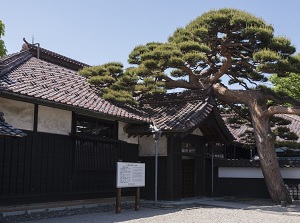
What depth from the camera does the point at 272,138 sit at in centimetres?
1638

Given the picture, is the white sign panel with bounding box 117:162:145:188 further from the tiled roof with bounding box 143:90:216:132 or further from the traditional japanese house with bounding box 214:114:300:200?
the traditional japanese house with bounding box 214:114:300:200

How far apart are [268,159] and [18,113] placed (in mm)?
10301

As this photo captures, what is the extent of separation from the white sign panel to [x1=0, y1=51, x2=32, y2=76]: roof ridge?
484 centimetres

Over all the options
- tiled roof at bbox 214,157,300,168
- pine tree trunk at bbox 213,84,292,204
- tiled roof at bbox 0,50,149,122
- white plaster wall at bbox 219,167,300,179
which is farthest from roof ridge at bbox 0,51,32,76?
white plaster wall at bbox 219,167,300,179

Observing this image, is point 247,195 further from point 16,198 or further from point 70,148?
point 16,198

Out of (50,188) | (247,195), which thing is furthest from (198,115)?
(50,188)

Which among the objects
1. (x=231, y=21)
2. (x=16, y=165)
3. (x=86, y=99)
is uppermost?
(x=231, y=21)

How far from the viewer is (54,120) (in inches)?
492

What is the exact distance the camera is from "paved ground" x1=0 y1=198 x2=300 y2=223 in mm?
10820

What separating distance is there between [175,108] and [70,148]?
19.1ft

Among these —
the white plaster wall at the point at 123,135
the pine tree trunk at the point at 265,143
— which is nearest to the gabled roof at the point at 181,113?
the white plaster wall at the point at 123,135

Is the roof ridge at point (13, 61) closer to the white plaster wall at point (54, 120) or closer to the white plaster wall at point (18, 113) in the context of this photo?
the white plaster wall at point (18, 113)

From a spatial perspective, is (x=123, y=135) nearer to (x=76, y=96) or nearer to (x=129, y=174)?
(x=76, y=96)

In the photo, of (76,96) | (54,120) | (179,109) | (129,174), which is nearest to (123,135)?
(76,96)
